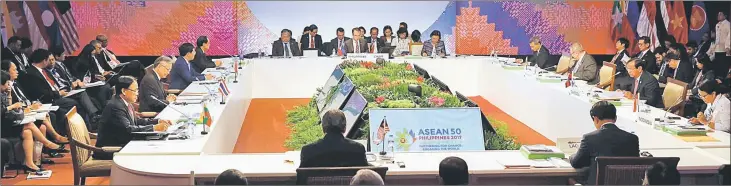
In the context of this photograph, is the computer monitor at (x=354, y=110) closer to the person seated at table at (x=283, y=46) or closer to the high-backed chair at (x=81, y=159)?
the high-backed chair at (x=81, y=159)

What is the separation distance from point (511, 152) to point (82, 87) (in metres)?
4.75

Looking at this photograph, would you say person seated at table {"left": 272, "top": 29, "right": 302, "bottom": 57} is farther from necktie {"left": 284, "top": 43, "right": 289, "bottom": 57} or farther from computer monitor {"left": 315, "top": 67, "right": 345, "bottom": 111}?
computer monitor {"left": 315, "top": 67, "right": 345, "bottom": 111}

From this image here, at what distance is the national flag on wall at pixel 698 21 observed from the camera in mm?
10555

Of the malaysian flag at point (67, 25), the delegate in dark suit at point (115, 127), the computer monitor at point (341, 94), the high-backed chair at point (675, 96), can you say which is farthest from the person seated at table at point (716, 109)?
the malaysian flag at point (67, 25)

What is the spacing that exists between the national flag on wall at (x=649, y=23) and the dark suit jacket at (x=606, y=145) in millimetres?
8184

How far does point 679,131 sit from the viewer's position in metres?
4.81

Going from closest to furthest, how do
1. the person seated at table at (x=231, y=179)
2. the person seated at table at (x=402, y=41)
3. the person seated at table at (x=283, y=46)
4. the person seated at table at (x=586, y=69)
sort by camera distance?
the person seated at table at (x=231, y=179) < the person seated at table at (x=586, y=69) < the person seated at table at (x=283, y=46) < the person seated at table at (x=402, y=41)

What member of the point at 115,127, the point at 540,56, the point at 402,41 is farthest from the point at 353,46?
the point at 115,127

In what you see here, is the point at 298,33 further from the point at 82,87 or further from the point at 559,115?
the point at 559,115

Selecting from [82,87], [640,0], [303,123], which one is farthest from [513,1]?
[82,87]

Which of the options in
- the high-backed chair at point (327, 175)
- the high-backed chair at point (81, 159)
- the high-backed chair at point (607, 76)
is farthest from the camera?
the high-backed chair at point (607, 76)

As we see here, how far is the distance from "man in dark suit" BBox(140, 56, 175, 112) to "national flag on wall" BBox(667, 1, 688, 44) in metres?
7.31

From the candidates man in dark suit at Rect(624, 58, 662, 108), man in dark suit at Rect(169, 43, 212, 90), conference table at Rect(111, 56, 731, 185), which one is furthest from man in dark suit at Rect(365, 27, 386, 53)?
man in dark suit at Rect(624, 58, 662, 108)

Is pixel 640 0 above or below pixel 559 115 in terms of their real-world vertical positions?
above
